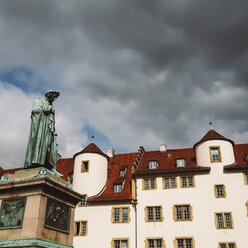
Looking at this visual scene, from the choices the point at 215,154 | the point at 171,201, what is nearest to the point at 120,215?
the point at 171,201

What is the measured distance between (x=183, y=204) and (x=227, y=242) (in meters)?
5.46

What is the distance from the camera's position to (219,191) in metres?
35.3

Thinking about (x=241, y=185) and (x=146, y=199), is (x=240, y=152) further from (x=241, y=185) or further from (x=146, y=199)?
(x=146, y=199)

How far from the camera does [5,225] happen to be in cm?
1016

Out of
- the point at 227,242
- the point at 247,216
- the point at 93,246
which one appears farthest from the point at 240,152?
the point at 93,246

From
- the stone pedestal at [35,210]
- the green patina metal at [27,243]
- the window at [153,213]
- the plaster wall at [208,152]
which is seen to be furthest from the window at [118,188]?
the green patina metal at [27,243]

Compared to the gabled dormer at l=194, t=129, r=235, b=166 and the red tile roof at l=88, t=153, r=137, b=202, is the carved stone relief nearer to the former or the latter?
the red tile roof at l=88, t=153, r=137, b=202

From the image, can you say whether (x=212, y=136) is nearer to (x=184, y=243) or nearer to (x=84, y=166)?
(x=184, y=243)

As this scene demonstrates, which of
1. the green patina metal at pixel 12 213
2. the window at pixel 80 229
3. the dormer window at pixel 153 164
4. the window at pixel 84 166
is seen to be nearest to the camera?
the green patina metal at pixel 12 213

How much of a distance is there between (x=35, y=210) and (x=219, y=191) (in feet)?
94.0

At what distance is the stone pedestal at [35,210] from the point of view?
9.70 meters

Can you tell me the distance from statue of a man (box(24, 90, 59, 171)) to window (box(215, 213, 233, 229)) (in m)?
26.0

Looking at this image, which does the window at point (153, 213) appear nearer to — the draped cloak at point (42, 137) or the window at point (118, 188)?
the window at point (118, 188)

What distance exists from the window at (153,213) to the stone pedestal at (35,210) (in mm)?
25499
